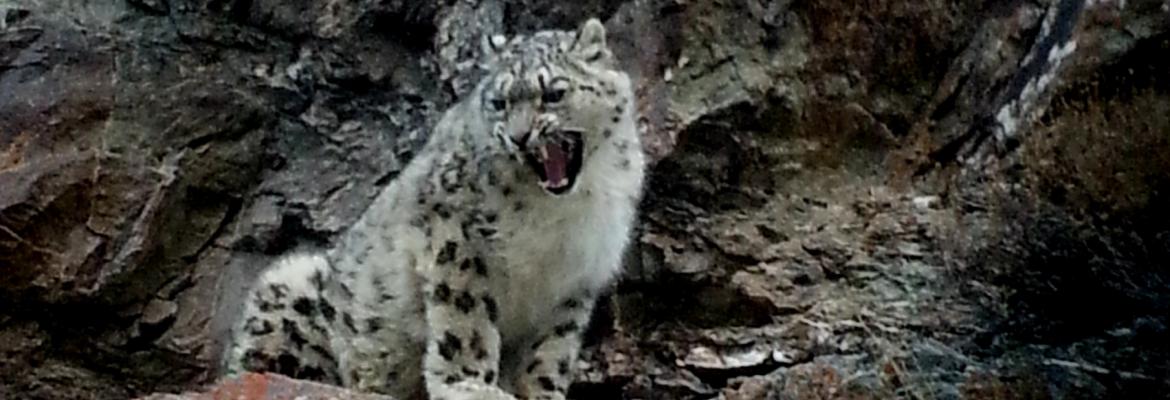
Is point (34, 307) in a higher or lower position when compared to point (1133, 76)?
lower

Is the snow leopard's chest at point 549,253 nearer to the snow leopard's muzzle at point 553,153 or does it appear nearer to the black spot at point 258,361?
the snow leopard's muzzle at point 553,153

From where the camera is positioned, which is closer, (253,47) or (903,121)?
Result: (903,121)

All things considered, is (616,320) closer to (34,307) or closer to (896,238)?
(896,238)

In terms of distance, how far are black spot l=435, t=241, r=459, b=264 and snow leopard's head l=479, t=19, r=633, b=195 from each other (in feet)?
0.81

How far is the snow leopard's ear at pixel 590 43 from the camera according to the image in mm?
3994

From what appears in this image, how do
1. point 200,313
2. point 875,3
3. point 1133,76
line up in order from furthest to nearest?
point 200,313 < point 875,3 < point 1133,76

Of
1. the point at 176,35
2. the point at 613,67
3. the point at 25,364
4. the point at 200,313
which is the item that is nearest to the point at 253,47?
the point at 176,35

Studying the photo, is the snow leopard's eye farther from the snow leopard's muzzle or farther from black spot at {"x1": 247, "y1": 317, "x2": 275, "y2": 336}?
black spot at {"x1": 247, "y1": 317, "x2": 275, "y2": 336}

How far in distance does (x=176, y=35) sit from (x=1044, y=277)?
97.5 inches

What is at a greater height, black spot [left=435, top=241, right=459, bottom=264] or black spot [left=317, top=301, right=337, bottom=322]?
black spot [left=435, top=241, right=459, bottom=264]

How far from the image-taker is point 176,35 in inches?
195

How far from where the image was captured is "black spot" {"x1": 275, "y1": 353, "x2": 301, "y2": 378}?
4.28 meters

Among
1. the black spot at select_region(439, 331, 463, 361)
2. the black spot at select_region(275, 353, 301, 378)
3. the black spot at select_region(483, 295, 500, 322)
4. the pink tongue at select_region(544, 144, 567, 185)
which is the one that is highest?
the pink tongue at select_region(544, 144, 567, 185)

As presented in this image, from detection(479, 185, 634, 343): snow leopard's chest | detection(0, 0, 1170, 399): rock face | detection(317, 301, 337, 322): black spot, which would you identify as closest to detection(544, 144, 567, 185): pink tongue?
detection(479, 185, 634, 343): snow leopard's chest
